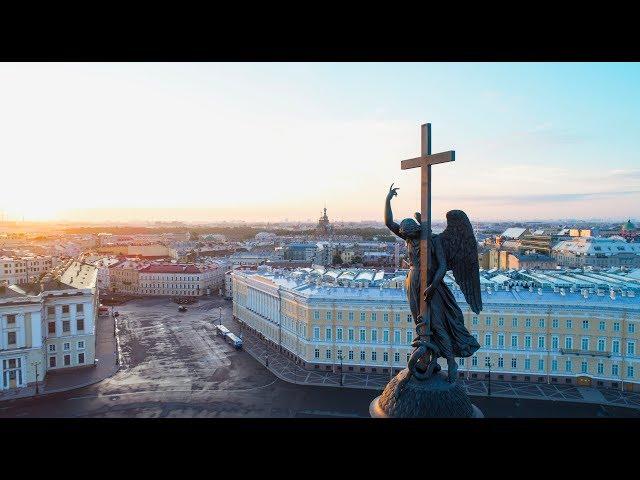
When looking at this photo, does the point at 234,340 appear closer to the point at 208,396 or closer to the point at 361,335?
the point at 208,396

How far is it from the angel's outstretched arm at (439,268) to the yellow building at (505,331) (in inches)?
713

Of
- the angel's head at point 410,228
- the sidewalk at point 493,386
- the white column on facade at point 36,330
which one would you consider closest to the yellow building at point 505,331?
the sidewalk at point 493,386

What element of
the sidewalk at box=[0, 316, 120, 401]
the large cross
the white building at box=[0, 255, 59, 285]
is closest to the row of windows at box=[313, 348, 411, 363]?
the sidewalk at box=[0, 316, 120, 401]

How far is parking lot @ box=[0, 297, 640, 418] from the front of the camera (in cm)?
1928

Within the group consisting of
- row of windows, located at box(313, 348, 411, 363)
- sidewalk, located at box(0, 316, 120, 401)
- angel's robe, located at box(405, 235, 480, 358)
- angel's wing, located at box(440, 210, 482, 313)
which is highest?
angel's wing, located at box(440, 210, 482, 313)

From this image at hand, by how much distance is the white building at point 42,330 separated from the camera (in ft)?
74.3

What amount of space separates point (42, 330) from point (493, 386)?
2309 cm

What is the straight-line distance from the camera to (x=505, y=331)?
23016mm

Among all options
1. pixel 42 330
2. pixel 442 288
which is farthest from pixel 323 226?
pixel 442 288

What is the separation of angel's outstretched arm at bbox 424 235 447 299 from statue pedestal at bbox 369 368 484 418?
98cm

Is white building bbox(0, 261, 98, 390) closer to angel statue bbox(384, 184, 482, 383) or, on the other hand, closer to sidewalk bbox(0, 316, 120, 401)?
sidewalk bbox(0, 316, 120, 401)
